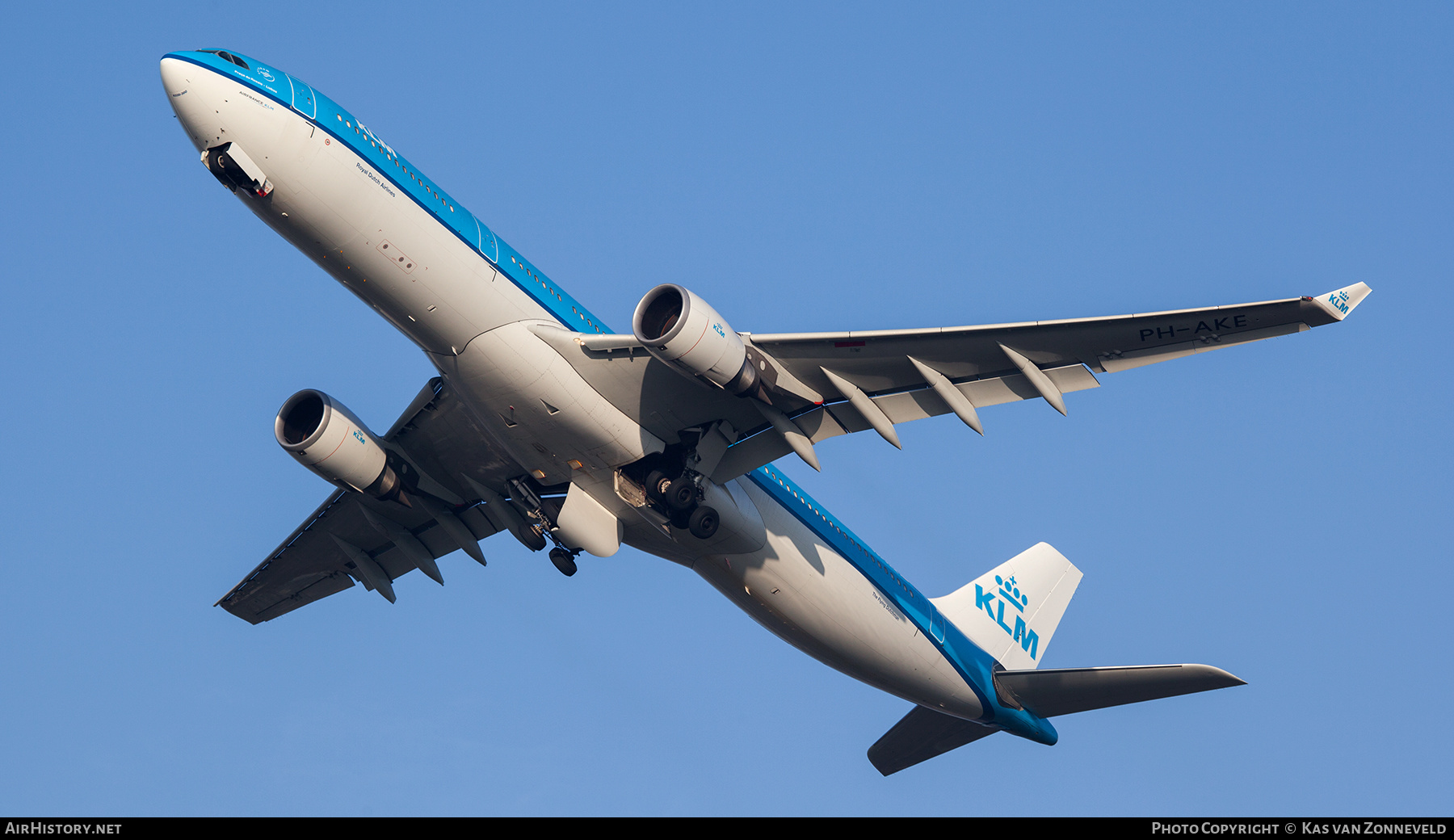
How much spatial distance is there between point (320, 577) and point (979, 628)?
15.9 metres

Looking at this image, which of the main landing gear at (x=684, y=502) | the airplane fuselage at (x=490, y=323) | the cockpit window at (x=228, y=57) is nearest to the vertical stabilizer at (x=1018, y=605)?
the airplane fuselage at (x=490, y=323)

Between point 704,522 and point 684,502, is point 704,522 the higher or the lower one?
the lower one

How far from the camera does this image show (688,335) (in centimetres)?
2086

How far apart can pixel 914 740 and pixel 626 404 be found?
13.5m

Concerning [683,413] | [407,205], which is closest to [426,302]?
[407,205]

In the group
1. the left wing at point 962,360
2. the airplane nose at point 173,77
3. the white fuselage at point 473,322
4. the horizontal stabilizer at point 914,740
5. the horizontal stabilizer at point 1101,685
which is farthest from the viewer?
the horizontal stabilizer at point 914,740

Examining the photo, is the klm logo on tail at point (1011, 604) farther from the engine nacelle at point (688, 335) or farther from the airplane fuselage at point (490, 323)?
the engine nacelle at point (688, 335)

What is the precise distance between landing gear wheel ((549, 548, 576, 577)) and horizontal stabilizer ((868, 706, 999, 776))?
10152 millimetres

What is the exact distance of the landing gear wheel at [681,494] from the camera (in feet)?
77.4

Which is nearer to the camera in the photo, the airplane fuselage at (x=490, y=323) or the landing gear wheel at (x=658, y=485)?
the airplane fuselage at (x=490, y=323)

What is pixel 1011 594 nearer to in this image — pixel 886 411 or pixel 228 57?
pixel 886 411

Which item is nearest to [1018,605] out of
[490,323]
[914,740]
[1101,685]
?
[914,740]

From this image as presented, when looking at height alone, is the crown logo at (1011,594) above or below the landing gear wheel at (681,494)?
above

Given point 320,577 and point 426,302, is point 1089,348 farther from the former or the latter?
point 320,577
